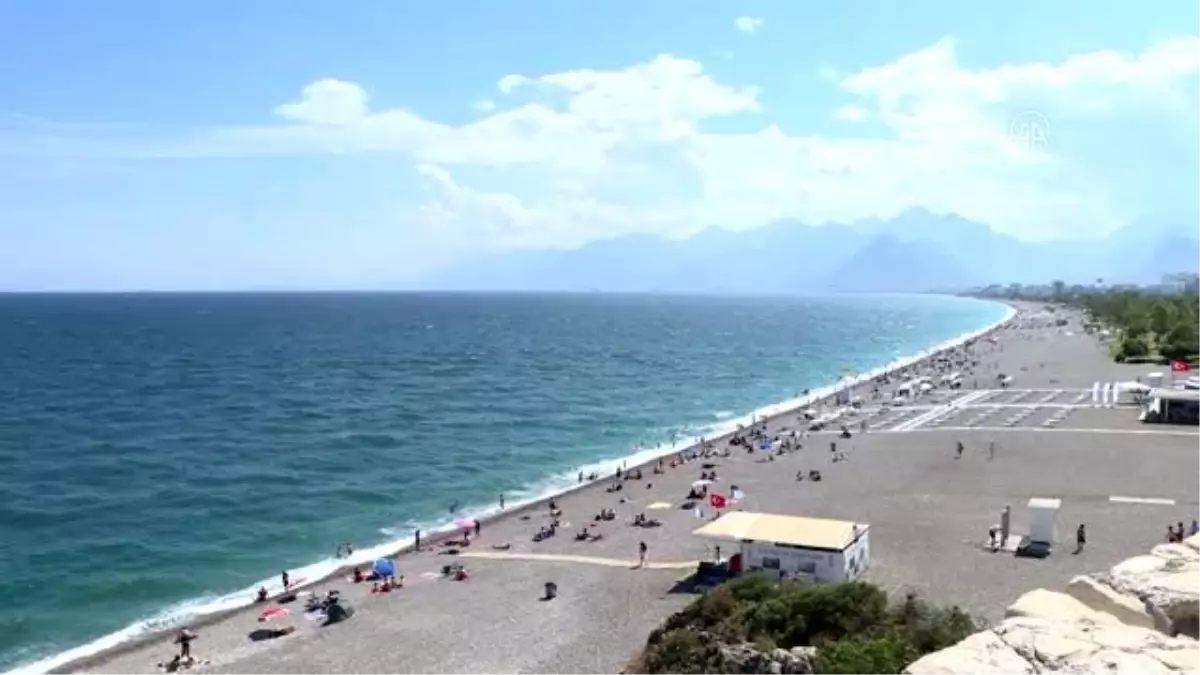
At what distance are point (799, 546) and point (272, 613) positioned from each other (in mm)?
15626

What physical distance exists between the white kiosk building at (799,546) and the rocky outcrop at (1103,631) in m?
16.9

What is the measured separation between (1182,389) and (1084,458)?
1714 centimetres

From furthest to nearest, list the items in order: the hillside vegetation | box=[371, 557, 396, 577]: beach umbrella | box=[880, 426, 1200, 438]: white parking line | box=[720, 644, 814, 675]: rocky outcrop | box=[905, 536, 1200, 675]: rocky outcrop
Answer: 1. box=[880, 426, 1200, 438]: white parking line
2. box=[371, 557, 396, 577]: beach umbrella
3. the hillside vegetation
4. box=[720, 644, 814, 675]: rocky outcrop
5. box=[905, 536, 1200, 675]: rocky outcrop

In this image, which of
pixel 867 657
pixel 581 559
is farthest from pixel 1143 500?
pixel 867 657

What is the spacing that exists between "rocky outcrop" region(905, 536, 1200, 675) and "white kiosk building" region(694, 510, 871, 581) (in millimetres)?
16860

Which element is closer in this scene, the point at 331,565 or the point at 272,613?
the point at 272,613

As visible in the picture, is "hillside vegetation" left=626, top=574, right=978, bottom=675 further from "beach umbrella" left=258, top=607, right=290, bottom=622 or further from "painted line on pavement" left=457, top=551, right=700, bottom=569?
"beach umbrella" left=258, top=607, right=290, bottom=622

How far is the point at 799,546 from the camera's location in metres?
29.1

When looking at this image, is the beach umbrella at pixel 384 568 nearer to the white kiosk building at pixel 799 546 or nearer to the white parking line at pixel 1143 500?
the white kiosk building at pixel 799 546

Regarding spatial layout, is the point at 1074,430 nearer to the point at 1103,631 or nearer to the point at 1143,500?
the point at 1143,500

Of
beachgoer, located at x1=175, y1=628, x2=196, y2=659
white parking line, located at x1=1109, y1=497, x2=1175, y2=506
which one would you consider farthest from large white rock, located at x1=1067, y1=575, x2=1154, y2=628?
white parking line, located at x1=1109, y1=497, x2=1175, y2=506

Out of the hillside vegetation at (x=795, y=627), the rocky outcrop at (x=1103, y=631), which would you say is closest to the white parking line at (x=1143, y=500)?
the hillside vegetation at (x=795, y=627)

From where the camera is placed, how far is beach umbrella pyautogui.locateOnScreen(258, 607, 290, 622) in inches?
1193

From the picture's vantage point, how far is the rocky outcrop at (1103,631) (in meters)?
8.35
